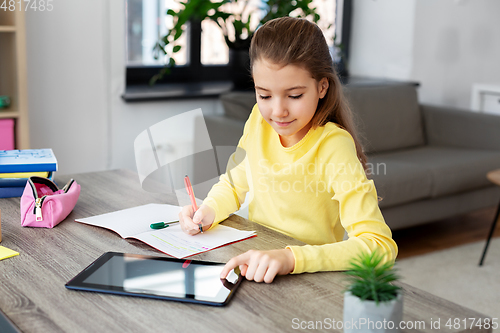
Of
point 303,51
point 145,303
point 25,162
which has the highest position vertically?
point 303,51

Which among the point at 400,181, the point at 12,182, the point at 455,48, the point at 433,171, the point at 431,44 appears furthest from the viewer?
the point at 455,48

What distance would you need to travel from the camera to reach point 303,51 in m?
1.02

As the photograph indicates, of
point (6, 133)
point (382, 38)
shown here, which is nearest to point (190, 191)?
point (6, 133)

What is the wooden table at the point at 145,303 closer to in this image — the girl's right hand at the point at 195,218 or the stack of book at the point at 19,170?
the girl's right hand at the point at 195,218

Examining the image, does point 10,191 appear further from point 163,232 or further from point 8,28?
point 8,28

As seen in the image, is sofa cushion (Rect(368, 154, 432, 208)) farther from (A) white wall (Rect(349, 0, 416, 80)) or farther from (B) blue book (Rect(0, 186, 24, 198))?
(B) blue book (Rect(0, 186, 24, 198))

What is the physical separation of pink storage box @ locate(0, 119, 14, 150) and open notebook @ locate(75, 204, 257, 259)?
1221 millimetres

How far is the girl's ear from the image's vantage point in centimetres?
109

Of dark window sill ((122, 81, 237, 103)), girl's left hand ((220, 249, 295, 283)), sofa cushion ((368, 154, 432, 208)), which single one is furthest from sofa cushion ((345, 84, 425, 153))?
girl's left hand ((220, 249, 295, 283))

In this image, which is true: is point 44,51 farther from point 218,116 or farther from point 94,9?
point 218,116

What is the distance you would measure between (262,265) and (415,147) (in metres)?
2.51

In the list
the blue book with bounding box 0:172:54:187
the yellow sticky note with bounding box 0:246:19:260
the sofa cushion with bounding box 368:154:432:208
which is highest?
the blue book with bounding box 0:172:54:187

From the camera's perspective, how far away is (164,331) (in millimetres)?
671

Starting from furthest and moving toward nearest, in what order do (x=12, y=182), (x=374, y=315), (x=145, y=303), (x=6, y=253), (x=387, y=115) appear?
1. (x=387, y=115)
2. (x=12, y=182)
3. (x=6, y=253)
4. (x=145, y=303)
5. (x=374, y=315)
